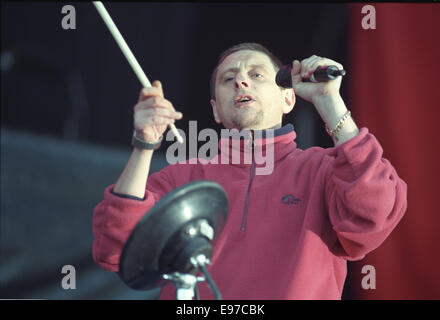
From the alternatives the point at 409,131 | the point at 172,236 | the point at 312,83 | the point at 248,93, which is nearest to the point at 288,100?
the point at 248,93

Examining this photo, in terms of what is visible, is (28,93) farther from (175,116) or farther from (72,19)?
(175,116)

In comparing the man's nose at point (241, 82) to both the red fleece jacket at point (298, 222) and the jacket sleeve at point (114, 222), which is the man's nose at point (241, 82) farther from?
the jacket sleeve at point (114, 222)

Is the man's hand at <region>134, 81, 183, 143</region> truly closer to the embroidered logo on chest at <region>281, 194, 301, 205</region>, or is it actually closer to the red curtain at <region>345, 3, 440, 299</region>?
the embroidered logo on chest at <region>281, 194, 301, 205</region>

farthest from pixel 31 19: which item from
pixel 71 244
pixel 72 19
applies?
pixel 71 244

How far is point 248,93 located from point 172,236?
1.61ft

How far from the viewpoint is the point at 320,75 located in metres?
0.98

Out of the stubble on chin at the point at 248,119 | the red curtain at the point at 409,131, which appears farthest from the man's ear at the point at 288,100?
the red curtain at the point at 409,131

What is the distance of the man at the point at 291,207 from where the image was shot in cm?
96

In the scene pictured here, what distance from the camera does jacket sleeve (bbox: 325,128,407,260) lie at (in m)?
0.94

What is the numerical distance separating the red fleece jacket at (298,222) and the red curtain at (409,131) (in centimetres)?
106

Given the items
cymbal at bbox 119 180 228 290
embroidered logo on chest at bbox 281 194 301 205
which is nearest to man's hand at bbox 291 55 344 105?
embroidered logo on chest at bbox 281 194 301 205

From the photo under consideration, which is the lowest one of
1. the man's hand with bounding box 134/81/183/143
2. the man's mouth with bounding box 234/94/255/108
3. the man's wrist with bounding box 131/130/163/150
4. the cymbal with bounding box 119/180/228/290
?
the cymbal with bounding box 119/180/228/290

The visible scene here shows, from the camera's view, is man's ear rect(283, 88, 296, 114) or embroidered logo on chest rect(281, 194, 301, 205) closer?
embroidered logo on chest rect(281, 194, 301, 205)
